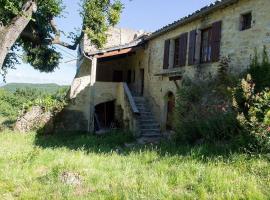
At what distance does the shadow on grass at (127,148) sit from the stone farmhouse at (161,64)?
123cm

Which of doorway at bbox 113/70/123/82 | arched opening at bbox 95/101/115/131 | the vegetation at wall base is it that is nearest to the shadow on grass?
the vegetation at wall base

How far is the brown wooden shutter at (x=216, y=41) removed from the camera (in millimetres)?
13773

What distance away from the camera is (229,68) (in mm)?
13102

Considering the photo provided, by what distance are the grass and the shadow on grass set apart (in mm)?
50

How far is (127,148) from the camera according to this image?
13836mm

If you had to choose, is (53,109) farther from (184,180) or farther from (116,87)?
(184,180)

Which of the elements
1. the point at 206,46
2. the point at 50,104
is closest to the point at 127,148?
the point at 206,46

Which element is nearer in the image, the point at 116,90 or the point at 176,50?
the point at 176,50

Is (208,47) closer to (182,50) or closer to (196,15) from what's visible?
(196,15)

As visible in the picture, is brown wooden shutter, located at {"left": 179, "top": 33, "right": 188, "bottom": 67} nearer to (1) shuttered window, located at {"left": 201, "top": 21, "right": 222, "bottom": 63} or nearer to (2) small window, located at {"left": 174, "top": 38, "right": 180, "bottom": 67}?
(2) small window, located at {"left": 174, "top": 38, "right": 180, "bottom": 67}

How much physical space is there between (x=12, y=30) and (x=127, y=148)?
6284 mm

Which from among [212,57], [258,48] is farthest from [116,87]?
[258,48]

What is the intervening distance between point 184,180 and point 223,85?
588 centimetres

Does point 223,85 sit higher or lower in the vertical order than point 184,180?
higher
